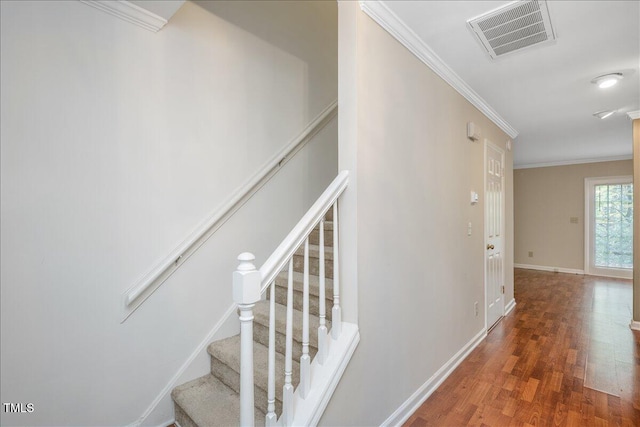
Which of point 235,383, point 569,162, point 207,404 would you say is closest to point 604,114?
point 569,162

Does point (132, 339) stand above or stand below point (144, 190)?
below

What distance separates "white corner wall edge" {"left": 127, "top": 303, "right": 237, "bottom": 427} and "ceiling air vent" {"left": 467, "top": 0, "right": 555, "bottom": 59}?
94.1 inches

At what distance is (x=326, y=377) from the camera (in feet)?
4.47

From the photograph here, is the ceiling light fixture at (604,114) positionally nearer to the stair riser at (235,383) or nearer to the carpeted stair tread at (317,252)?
the carpeted stair tread at (317,252)

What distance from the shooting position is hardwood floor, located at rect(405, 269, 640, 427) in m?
1.92

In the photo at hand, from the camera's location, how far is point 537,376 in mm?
2365

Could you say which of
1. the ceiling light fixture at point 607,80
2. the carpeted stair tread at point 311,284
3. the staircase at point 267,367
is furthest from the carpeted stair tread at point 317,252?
the ceiling light fixture at point 607,80

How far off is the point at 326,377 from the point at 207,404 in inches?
29.8

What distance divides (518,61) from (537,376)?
2424 mm

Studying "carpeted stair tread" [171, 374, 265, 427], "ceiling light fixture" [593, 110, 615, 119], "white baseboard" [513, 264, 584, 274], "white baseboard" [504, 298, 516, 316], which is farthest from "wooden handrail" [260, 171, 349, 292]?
"white baseboard" [513, 264, 584, 274]

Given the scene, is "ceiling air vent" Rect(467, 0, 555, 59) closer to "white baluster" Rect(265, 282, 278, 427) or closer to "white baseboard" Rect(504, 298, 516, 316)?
"white baluster" Rect(265, 282, 278, 427)

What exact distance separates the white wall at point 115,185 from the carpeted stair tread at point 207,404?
174mm

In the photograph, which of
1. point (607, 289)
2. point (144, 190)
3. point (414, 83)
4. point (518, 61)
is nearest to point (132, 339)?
point (144, 190)

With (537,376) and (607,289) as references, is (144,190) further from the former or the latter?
(607,289)
